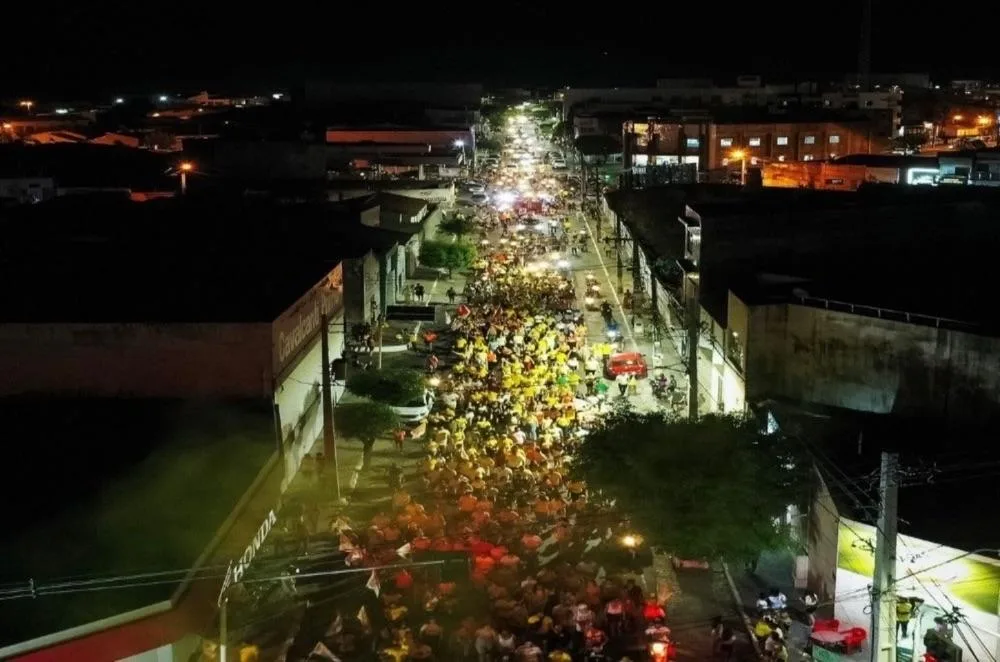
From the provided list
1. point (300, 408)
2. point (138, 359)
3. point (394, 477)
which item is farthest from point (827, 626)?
point (138, 359)

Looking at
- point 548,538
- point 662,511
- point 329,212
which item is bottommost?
point 548,538

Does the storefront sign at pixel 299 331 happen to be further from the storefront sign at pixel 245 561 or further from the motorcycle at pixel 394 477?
the storefront sign at pixel 245 561

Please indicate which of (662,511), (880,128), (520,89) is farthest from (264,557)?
(520,89)

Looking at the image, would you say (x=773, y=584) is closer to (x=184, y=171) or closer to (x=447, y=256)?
(x=447, y=256)

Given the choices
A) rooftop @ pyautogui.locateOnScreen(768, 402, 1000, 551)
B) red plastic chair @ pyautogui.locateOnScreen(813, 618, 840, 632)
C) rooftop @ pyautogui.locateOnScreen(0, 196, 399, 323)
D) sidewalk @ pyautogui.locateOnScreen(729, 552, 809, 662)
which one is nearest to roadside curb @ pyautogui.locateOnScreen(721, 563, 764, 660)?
sidewalk @ pyautogui.locateOnScreen(729, 552, 809, 662)

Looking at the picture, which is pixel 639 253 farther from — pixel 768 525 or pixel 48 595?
pixel 48 595
